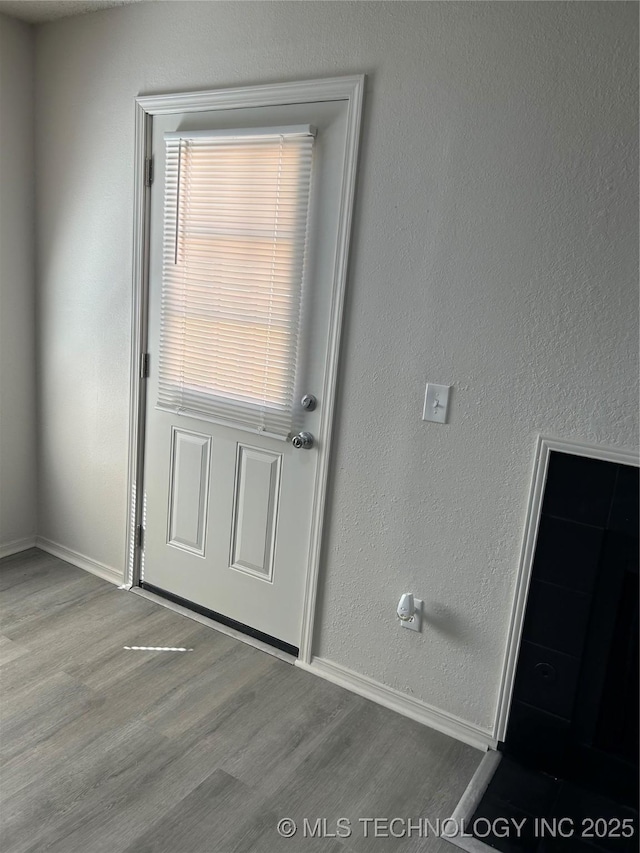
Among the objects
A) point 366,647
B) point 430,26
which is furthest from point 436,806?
point 430,26

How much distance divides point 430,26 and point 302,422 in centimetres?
133

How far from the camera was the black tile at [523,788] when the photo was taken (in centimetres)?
194

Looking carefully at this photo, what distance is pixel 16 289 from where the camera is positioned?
309cm

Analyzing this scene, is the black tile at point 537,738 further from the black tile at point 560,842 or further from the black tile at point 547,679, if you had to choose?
the black tile at point 560,842

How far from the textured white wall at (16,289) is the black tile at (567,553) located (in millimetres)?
2523

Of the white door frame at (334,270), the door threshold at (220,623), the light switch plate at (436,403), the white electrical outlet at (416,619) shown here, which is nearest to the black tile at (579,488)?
the light switch plate at (436,403)

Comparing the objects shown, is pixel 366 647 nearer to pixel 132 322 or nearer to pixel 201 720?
pixel 201 720

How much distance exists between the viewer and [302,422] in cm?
243

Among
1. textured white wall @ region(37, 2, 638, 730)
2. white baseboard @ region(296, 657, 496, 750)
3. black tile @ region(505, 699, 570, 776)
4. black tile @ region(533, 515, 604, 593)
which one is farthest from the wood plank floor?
black tile @ region(533, 515, 604, 593)

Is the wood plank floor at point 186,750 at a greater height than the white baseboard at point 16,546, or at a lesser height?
lesser

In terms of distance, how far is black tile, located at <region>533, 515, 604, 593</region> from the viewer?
6.31 feet

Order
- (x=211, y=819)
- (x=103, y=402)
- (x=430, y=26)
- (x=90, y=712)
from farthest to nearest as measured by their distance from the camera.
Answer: (x=103, y=402) → (x=90, y=712) → (x=430, y=26) → (x=211, y=819)

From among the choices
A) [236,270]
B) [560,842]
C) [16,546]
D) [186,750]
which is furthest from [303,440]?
[16,546]

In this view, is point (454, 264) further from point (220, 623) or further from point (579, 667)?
point (220, 623)
